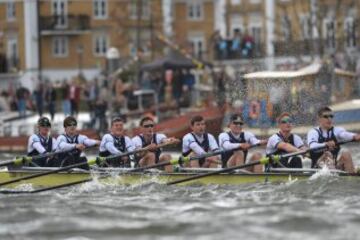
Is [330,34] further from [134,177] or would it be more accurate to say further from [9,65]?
[134,177]

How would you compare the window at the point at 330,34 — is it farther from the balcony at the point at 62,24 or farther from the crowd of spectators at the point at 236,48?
the balcony at the point at 62,24

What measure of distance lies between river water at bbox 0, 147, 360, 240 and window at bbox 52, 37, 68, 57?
41.3 meters

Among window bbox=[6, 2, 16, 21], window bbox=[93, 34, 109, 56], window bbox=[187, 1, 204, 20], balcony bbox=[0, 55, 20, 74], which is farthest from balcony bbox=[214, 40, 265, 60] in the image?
window bbox=[6, 2, 16, 21]

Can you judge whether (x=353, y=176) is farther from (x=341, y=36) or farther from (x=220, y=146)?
(x=341, y=36)

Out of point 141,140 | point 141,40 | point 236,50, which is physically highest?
point 141,40

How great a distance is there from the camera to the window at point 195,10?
62.7 meters

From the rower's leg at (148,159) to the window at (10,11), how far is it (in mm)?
41684

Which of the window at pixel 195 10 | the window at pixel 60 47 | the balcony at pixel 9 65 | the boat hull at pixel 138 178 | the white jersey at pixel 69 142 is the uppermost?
the window at pixel 195 10

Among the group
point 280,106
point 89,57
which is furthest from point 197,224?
point 89,57

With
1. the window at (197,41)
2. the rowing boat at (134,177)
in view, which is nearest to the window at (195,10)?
the window at (197,41)

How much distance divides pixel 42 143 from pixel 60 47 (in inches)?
1596

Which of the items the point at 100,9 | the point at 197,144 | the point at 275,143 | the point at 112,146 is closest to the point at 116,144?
the point at 112,146

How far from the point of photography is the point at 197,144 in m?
20.1

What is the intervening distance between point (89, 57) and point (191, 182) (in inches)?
1662
